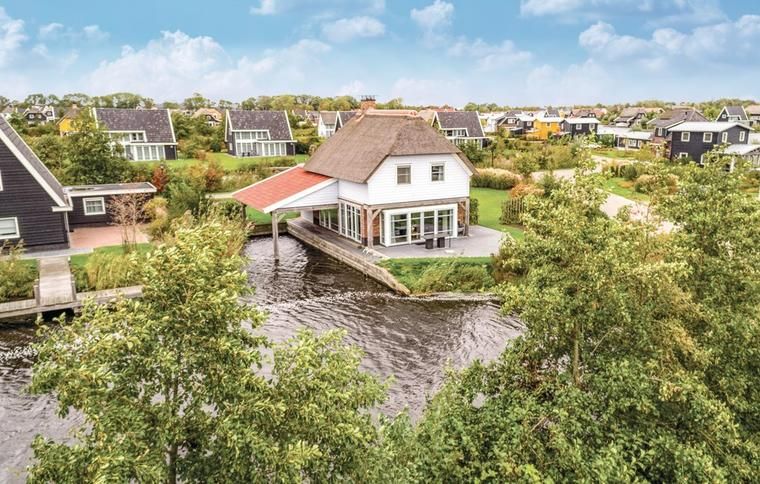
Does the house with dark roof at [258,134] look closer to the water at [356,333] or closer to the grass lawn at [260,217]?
the grass lawn at [260,217]

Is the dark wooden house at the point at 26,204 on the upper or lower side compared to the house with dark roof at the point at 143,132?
lower

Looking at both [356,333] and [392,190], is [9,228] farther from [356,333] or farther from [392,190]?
[356,333]

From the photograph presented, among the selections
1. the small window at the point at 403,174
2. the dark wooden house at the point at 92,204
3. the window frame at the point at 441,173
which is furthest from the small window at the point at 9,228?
the window frame at the point at 441,173

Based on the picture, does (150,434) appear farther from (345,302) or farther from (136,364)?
(345,302)

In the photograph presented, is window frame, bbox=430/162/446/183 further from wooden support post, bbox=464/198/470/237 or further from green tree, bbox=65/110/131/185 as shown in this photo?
green tree, bbox=65/110/131/185

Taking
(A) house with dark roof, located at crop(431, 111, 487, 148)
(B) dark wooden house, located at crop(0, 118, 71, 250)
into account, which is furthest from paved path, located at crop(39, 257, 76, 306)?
(A) house with dark roof, located at crop(431, 111, 487, 148)

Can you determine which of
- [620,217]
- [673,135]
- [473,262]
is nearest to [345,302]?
[473,262]
